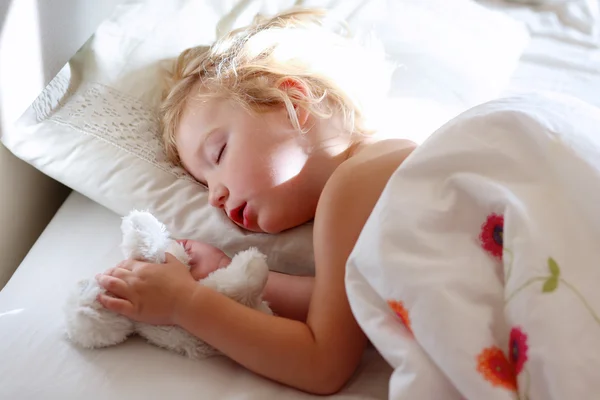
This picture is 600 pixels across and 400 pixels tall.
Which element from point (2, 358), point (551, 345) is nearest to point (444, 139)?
point (551, 345)

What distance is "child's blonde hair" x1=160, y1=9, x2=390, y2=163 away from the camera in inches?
40.8

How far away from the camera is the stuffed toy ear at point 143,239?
914 mm

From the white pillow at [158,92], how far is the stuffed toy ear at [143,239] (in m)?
0.12

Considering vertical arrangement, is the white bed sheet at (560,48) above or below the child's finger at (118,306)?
above


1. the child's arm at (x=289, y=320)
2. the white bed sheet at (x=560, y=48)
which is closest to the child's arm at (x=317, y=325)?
the child's arm at (x=289, y=320)

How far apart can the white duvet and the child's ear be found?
0.28 metres

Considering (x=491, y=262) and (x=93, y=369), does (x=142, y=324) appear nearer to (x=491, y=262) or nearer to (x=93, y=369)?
(x=93, y=369)

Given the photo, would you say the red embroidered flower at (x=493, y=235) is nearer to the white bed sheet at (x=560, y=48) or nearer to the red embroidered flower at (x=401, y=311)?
the red embroidered flower at (x=401, y=311)

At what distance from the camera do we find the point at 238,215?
1011 millimetres

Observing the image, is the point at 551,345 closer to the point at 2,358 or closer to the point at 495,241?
the point at 495,241

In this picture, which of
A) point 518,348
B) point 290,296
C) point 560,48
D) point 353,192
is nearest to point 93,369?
point 290,296

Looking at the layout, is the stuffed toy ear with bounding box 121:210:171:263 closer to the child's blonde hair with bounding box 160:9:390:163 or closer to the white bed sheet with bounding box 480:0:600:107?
the child's blonde hair with bounding box 160:9:390:163

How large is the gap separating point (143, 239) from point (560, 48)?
37.6 inches

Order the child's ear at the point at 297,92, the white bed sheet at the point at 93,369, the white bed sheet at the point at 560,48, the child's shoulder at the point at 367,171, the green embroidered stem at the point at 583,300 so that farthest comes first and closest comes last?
the white bed sheet at the point at 560,48 < the child's ear at the point at 297,92 < the child's shoulder at the point at 367,171 < the white bed sheet at the point at 93,369 < the green embroidered stem at the point at 583,300
